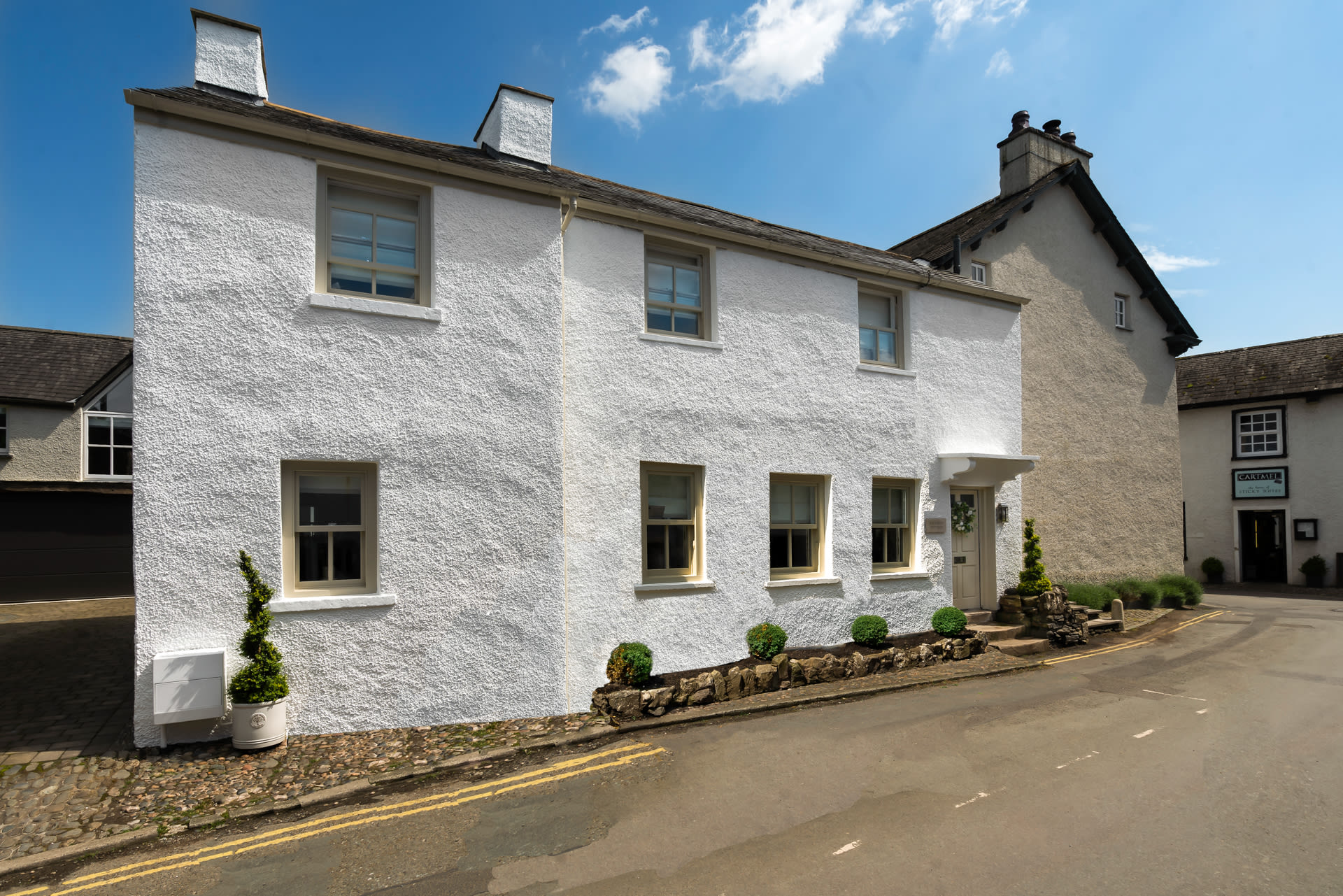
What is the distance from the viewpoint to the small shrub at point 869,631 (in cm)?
1107

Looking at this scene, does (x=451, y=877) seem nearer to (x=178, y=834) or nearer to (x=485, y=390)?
(x=178, y=834)

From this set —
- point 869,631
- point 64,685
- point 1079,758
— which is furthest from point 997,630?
point 64,685

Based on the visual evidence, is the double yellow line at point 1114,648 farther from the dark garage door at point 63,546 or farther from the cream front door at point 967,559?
the dark garage door at point 63,546

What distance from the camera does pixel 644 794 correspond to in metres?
6.30

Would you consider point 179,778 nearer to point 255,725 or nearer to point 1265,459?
point 255,725

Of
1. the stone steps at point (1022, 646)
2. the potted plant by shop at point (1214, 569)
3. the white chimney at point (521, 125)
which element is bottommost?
the potted plant by shop at point (1214, 569)

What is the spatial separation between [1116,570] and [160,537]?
18.7 metres

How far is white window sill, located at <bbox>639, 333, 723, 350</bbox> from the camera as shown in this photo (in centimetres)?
978

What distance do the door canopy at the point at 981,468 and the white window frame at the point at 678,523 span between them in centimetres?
485

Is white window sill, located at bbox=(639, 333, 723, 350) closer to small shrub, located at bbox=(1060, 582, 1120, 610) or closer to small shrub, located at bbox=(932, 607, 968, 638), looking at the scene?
small shrub, located at bbox=(932, 607, 968, 638)

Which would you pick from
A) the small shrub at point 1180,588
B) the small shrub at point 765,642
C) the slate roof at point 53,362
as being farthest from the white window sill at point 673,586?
the slate roof at point 53,362

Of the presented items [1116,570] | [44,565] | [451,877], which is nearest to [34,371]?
[44,565]

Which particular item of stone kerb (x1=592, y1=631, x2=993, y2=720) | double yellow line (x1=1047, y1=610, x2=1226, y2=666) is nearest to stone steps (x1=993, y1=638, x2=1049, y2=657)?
double yellow line (x1=1047, y1=610, x2=1226, y2=666)

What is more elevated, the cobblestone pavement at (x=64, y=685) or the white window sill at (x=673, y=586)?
the white window sill at (x=673, y=586)
